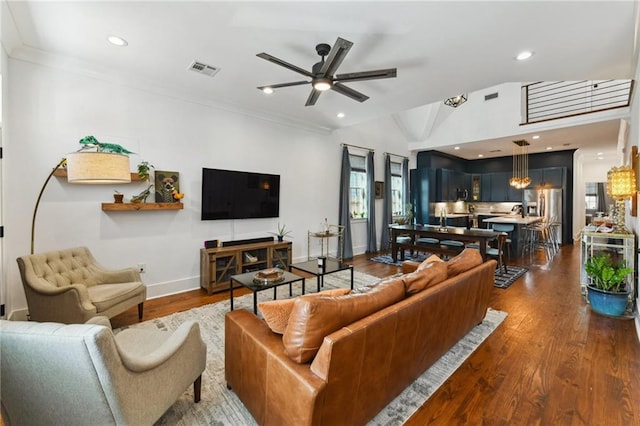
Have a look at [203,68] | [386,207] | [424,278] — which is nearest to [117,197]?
[203,68]

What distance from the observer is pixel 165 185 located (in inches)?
154

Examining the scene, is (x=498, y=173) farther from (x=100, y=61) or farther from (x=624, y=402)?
(x=100, y=61)

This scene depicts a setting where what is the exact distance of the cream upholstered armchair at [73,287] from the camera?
95.7 inches

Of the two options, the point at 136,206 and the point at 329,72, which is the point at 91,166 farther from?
the point at 329,72

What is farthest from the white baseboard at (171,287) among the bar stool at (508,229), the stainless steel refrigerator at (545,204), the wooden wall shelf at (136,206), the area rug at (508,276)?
the stainless steel refrigerator at (545,204)

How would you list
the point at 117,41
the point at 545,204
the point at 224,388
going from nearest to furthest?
the point at 224,388
the point at 117,41
the point at 545,204

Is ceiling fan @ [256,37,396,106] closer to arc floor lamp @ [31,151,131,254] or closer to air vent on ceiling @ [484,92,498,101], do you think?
arc floor lamp @ [31,151,131,254]

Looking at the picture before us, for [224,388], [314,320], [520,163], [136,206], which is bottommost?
[224,388]

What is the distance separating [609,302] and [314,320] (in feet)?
12.6

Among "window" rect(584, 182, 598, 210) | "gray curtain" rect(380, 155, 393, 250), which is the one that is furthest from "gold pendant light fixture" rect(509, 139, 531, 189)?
"window" rect(584, 182, 598, 210)

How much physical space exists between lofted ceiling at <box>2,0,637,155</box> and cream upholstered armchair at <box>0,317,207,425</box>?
2407 mm

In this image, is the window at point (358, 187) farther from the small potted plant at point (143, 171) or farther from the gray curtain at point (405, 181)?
the small potted plant at point (143, 171)

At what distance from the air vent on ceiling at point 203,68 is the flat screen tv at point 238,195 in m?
1.37

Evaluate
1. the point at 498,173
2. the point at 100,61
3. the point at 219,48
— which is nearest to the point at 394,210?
the point at 498,173
